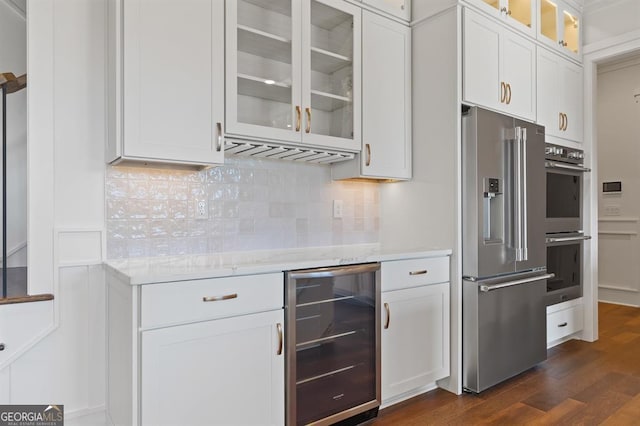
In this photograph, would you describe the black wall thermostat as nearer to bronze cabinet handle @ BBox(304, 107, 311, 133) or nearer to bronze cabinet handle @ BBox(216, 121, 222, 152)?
bronze cabinet handle @ BBox(304, 107, 311, 133)

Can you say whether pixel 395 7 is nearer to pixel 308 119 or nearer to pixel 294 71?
pixel 294 71

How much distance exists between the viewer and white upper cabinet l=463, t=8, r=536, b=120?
2621 mm

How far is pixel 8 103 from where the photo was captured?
8.29 ft

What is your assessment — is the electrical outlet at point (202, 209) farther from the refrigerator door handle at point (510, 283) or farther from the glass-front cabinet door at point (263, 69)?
the refrigerator door handle at point (510, 283)

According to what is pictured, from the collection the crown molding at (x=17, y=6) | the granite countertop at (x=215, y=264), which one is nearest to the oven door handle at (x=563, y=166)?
the granite countertop at (x=215, y=264)

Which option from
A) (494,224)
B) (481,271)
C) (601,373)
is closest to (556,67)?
(494,224)

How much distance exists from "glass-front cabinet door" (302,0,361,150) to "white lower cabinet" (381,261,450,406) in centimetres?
88

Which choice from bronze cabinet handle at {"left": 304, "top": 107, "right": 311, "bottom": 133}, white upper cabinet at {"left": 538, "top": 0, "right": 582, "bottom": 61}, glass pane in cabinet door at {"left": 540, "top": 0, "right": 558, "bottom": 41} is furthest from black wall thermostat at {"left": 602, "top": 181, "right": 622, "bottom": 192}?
bronze cabinet handle at {"left": 304, "top": 107, "right": 311, "bottom": 133}

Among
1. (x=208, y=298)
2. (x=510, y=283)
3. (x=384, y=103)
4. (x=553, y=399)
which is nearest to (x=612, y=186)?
(x=510, y=283)

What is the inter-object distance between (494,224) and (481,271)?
1.13ft

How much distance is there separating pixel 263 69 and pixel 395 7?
1.11 m

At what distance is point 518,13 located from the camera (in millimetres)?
3100

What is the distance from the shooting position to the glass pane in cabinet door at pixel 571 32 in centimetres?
349

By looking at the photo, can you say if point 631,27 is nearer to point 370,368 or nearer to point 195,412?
point 370,368
